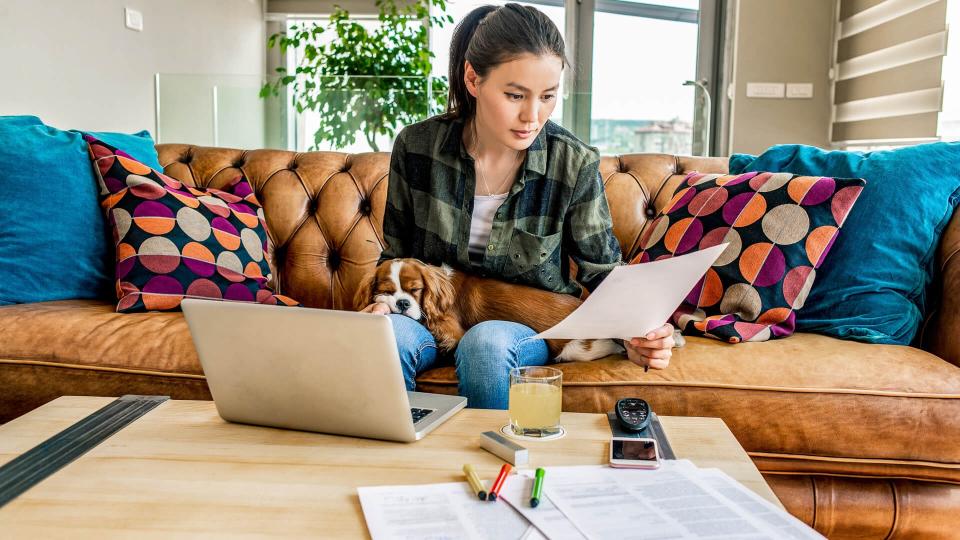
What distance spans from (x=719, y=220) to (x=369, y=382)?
1080mm

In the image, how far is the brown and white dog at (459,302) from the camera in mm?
1560

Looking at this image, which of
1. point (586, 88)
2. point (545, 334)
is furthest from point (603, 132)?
point (545, 334)

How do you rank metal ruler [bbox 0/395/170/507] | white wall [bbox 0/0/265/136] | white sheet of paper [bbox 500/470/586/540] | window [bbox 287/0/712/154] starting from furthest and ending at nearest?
window [bbox 287/0/712/154], white wall [bbox 0/0/265/136], metal ruler [bbox 0/395/170/507], white sheet of paper [bbox 500/470/586/540]

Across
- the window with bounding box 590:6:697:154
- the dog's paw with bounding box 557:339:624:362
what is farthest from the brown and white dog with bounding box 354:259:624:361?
the window with bounding box 590:6:697:154

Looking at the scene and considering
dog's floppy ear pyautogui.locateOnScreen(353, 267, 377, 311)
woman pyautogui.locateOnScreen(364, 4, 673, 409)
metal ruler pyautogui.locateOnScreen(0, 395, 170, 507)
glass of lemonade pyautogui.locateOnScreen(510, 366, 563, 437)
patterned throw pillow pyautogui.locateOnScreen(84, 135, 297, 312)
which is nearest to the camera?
metal ruler pyautogui.locateOnScreen(0, 395, 170, 507)

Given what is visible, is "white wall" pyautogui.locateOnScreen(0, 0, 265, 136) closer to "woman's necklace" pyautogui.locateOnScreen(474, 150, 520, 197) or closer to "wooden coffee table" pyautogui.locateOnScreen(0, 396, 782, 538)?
"woman's necklace" pyautogui.locateOnScreen(474, 150, 520, 197)

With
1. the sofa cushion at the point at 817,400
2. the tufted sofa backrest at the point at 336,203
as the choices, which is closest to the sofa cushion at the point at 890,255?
the sofa cushion at the point at 817,400

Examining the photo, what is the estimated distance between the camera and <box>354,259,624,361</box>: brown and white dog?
1.56 meters

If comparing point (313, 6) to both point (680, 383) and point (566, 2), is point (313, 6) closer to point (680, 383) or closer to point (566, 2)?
point (566, 2)

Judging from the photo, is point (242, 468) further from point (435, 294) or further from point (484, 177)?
point (484, 177)

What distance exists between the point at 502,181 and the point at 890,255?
86 cm

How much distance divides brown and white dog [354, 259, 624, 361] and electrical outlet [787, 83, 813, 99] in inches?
126

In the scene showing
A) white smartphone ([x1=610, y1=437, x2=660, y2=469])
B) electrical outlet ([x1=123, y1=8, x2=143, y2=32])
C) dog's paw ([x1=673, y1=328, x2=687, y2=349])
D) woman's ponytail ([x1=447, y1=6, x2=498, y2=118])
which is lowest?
white smartphone ([x1=610, y1=437, x2=660, y2=469])

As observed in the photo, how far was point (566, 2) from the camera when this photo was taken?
462cm
